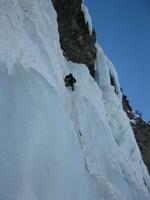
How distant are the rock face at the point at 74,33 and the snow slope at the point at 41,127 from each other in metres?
3.40

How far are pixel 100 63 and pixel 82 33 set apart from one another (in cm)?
248

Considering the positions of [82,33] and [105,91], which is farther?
[105,91]

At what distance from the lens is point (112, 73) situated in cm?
1888

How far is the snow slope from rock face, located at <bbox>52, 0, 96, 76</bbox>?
3400 mm

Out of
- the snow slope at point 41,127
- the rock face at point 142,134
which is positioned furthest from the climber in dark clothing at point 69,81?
the rock face at point 142,134

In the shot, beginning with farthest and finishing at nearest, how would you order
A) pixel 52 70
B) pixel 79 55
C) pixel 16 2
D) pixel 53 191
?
pixel 79 55 → pixel 52 70 → pixel 16 2 → pixel 53 191

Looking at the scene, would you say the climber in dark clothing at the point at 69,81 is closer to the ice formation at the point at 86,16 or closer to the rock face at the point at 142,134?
the ice formation at the point at 86,16

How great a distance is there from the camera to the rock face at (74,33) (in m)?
14.3

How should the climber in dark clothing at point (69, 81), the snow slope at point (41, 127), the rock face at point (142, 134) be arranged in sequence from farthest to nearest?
1. the rock face at point (142, 134)
2. the climber in dark clothing at point (69, 81)
3. the snow slope at point (41, 127)

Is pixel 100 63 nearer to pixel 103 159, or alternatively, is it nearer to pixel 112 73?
pixel 112 73

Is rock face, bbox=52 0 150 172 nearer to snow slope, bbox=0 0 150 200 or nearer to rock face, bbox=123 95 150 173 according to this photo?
snow slope, bbox=0 0 150 200

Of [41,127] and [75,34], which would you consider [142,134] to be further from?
[41,127]

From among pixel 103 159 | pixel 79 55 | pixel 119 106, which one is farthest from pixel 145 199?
pixel 79 55

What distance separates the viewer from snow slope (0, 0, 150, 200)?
4961 mm
